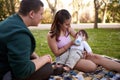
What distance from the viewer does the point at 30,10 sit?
2826 millimetres

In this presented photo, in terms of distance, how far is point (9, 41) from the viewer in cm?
268

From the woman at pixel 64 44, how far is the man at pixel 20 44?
975 mm

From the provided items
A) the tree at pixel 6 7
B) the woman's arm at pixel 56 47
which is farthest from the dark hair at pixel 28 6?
the tree at pixel 6 7

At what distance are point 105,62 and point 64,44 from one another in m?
0.55

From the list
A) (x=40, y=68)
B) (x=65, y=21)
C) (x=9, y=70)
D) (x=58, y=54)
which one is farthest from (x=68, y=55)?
(x=9, y=70)

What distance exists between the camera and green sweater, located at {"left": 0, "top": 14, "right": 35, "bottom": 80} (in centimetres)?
267

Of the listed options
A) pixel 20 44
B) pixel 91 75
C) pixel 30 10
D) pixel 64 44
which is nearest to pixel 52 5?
pixel 64 44

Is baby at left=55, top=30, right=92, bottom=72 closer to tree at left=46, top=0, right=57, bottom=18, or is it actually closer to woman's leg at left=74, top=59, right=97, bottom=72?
woman's leg at left=74, top=59, right=97, bottom=72

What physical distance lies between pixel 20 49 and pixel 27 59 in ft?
0.36

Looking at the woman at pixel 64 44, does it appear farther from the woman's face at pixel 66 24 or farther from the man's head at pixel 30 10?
the man's head at pixel 30 10

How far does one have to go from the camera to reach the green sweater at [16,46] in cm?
267

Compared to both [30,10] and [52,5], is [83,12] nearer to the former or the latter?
[52,5]

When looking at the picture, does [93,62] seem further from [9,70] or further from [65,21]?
[9,70]

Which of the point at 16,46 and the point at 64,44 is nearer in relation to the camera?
the point at 16,46
